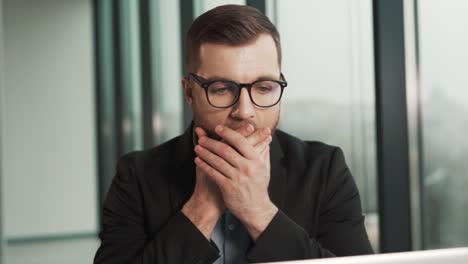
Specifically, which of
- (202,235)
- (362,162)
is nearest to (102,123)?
(362,162)

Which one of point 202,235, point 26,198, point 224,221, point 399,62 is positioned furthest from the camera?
point 26,198

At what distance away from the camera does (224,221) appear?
48.3 inches

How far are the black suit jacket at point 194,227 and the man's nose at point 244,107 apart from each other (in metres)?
0.12

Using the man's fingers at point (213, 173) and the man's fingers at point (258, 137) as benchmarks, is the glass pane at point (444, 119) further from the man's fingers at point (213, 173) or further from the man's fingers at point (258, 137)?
the man's fingers at point (213, 173)

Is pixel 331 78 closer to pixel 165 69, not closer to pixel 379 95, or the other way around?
pixel 379 95

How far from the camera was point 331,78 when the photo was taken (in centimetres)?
182

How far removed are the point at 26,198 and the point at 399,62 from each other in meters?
2.98

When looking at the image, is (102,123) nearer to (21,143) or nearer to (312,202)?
(21,143)

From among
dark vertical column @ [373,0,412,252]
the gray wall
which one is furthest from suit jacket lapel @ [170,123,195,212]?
the gray wall

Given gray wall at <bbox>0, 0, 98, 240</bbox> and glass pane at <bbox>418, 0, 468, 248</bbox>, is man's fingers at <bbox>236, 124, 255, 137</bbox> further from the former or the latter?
gray wall at <bbox>0, 0, 98, 240</bbox>

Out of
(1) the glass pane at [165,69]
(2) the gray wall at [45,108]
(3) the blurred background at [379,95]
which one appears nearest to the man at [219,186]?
(3) the blurred background at [379,95]

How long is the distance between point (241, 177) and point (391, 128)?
0.76 metres

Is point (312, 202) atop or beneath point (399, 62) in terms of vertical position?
beneath

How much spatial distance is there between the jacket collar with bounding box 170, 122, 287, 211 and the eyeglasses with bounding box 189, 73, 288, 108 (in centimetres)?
10
